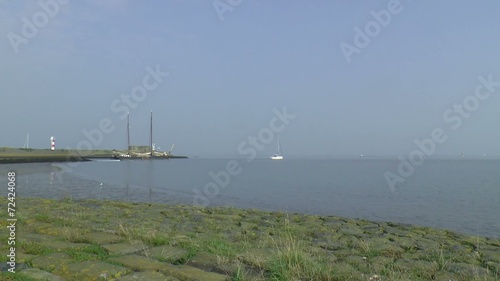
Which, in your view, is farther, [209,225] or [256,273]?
[209,225]

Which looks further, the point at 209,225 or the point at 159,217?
the point at 159,217

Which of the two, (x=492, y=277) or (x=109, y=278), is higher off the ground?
(x=109, y=278)

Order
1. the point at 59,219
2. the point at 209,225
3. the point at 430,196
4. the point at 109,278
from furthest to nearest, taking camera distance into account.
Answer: the point at 430,196 < the point at 209,225 < the point at 59,219 < the point at 109,278

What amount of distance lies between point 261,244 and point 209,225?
2.95 meters

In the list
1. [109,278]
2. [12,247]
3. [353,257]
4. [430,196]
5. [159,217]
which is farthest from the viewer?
[430,196]

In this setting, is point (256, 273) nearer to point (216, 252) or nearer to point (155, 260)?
point (216, 252)

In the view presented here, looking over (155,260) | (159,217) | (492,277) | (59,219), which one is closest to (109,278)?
(155,260)

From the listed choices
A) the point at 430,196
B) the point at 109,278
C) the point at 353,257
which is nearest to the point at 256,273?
the point at 109,278

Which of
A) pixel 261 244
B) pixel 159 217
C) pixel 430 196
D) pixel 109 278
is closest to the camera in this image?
pixel 109 278

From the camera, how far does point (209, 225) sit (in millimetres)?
10672

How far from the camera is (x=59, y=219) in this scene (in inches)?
361

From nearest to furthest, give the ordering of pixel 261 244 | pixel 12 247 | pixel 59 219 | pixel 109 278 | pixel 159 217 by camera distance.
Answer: pixel 109 278, pixel 12 247, pixel 261 244, pixel 59 219, pixel 159 217

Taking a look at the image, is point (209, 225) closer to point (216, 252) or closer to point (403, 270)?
point (216, 252)

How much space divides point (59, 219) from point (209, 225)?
11.7ft
